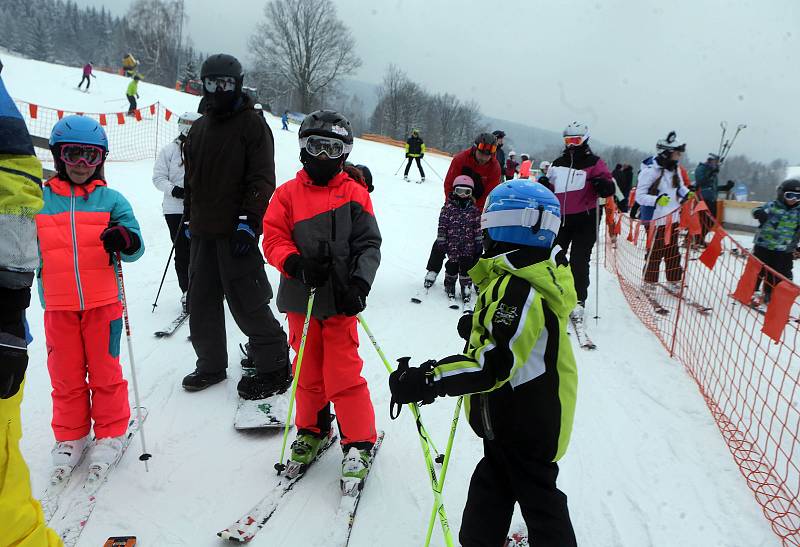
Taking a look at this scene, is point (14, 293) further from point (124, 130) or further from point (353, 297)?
point (124, 130)

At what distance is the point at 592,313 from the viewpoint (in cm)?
656

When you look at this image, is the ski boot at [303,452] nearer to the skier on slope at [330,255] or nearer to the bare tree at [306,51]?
the skier on slope at [330,255]

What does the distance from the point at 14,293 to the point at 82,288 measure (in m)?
1.33

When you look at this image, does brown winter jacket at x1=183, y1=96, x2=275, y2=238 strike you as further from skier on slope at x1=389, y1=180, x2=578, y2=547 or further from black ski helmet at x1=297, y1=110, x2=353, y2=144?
skier on slope at x1=389, y1=180, x2=578, y2=547

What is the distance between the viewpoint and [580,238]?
224 inches

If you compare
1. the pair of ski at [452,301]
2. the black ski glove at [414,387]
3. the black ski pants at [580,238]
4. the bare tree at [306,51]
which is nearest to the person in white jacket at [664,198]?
the black ski pants at [580,238]

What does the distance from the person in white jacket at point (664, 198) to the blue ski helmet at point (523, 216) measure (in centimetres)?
558

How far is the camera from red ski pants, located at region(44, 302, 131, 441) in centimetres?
283

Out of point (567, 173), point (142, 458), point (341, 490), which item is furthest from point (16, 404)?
point (567, 173)

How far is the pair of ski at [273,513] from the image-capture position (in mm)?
2480

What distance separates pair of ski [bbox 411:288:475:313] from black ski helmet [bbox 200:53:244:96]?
3.79 m

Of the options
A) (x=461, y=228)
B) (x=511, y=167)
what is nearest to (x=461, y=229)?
(x=461, y=228)

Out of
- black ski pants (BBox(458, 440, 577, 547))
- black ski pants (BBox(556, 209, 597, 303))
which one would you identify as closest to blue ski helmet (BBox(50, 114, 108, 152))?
black ski pants (BBox(458, 440, 577, 547))

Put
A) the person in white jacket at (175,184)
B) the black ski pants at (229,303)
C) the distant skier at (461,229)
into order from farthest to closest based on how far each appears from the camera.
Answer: the distant skier at (461,229), the person in white jacket at (175,184), the black ski pants at (229,303)
